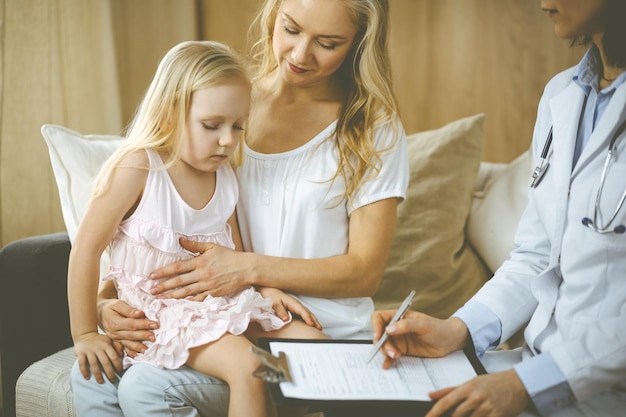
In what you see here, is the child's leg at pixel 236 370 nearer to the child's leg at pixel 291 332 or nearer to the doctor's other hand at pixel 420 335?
the child's leg at pixel 291 332

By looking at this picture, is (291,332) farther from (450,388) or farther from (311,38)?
(311,38)

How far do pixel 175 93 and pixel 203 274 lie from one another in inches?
16.0

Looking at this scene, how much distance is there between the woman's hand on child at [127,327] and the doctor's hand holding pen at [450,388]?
1.61 feet

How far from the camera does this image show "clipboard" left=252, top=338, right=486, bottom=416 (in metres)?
1.08

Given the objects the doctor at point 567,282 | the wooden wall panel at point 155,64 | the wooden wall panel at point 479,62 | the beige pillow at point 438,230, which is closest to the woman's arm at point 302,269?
the doctor at point 567,282

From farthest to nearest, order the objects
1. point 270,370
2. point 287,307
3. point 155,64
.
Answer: point 155,64 < point 287,307 < point 270,370

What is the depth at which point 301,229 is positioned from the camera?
1.68 metres

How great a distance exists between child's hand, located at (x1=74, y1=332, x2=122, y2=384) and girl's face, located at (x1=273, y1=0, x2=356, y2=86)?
753 millimetres

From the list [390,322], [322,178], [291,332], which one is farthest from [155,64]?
[390,322]

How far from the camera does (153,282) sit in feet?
5.02

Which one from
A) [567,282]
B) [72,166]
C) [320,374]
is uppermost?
[72,166]

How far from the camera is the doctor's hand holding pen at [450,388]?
3.75ft

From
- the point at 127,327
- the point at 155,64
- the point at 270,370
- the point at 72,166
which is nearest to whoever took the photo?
the point at 270,370

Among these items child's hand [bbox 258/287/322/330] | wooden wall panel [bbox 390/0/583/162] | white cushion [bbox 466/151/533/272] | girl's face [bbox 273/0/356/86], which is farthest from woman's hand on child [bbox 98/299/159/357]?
wooden wall panel [bbox 390/0/583/162]
